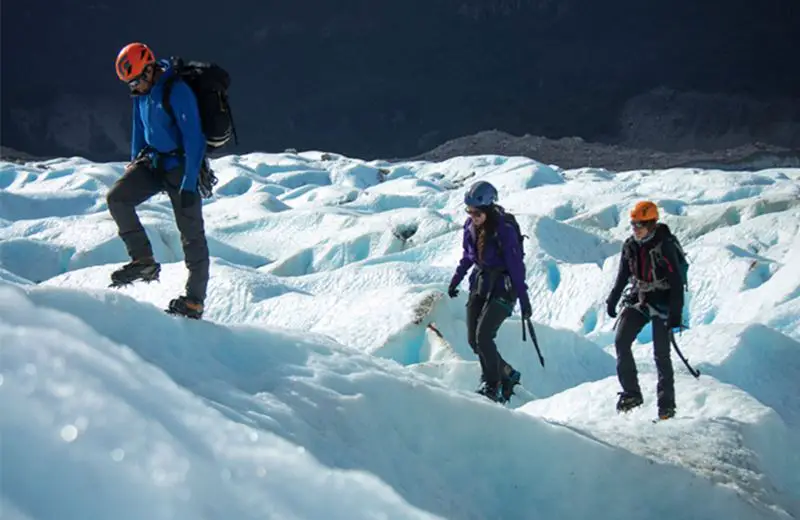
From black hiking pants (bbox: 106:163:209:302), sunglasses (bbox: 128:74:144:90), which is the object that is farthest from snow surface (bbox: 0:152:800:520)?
sunglasses (bbox: 128:74:144:90)

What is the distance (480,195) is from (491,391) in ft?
3.91

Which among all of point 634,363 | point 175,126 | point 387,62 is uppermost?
point 175,126

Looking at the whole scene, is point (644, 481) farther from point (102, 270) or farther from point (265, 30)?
point (265, 30)

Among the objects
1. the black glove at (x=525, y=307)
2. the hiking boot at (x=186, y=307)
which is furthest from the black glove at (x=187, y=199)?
the black glove at (x=525, y=307)

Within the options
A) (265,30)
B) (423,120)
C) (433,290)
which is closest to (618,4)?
(423,120)

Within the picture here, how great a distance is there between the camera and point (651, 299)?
4.47 meters

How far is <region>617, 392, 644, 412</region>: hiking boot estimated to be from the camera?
4.44m

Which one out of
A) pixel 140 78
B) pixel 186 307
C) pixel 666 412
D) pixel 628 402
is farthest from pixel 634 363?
pixel 140 78

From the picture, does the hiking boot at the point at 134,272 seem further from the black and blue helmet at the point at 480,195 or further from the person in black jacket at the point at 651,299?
the person in black jacket at the point at 651,299

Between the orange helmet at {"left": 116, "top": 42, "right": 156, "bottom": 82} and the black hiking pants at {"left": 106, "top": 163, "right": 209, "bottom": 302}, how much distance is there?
1.48 feet

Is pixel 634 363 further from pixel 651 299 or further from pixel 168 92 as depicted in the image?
pixel 168 92

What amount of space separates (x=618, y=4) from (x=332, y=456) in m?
56.4

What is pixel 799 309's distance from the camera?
8.05 metres

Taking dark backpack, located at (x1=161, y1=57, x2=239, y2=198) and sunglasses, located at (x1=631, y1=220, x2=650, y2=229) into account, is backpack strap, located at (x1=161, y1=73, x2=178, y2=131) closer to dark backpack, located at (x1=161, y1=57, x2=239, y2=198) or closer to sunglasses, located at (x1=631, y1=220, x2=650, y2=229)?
dark backpack, located at (x1=161, y1=57, x2=239, y2=198)
